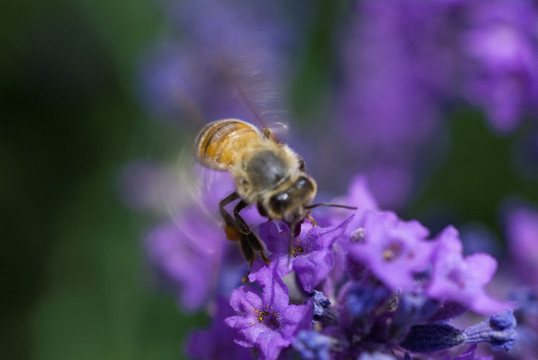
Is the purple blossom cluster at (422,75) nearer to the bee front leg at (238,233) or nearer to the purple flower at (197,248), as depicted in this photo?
the purple flower at (197,248)

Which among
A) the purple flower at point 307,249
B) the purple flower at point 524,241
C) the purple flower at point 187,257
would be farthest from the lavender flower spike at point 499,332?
the purple flower at point 524,241

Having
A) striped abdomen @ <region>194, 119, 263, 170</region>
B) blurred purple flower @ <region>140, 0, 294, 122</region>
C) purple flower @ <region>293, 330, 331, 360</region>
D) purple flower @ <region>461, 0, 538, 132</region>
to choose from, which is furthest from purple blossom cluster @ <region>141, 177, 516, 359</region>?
blurred purple flower @ <region>140, 0, 294, 122</region>

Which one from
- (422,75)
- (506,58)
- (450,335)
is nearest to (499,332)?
(450,335)

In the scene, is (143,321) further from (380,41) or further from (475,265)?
(475,265)

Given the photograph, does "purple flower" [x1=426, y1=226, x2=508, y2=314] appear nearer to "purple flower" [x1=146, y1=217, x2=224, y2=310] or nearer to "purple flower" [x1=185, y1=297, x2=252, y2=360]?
"purple flower" [x1=185, y1=297, x2=252, y2=360]

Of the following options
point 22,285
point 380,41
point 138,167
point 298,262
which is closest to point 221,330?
point 298,262
